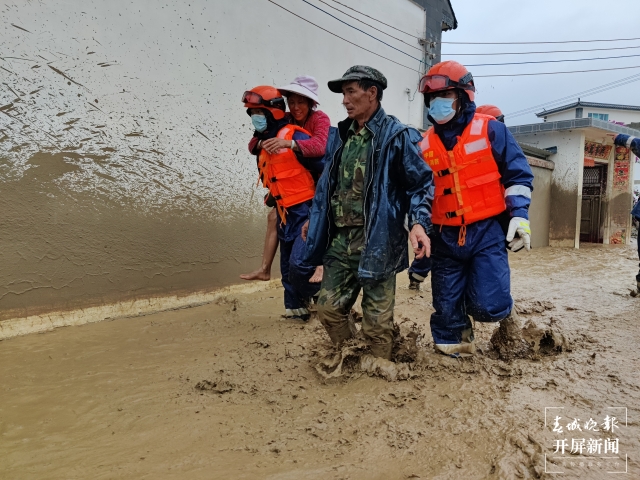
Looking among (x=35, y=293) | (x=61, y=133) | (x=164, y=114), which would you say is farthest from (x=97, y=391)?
(x=164, y=114)

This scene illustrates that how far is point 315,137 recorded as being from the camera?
11.9ft

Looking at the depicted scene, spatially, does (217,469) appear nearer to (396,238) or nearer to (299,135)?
(396,238)

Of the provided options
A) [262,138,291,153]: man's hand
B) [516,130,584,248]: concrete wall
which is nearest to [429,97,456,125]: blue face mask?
[262,138,291,153]: man's hand

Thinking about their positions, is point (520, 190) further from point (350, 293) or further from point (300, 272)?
point (300, 272)

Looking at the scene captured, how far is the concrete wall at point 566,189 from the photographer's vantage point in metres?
10.5

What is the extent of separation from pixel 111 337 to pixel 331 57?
4516 millimetres

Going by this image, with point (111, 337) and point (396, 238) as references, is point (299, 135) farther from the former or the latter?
point (111, 337)

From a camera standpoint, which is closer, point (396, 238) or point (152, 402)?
point (152, 402)

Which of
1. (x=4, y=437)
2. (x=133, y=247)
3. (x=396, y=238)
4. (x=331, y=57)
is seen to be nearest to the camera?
(x=4, y=437)

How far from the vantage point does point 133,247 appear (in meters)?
4.11

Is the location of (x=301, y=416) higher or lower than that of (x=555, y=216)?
lower

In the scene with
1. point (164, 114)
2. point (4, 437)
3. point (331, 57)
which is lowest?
point (4, 437)

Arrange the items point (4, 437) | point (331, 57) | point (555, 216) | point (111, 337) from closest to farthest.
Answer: point (4, 437), point (111, 337), point (331, 57), point (555, 216)

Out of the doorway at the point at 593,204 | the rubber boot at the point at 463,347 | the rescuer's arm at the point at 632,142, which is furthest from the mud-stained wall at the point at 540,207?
the rubber boot at the point at 463,347
